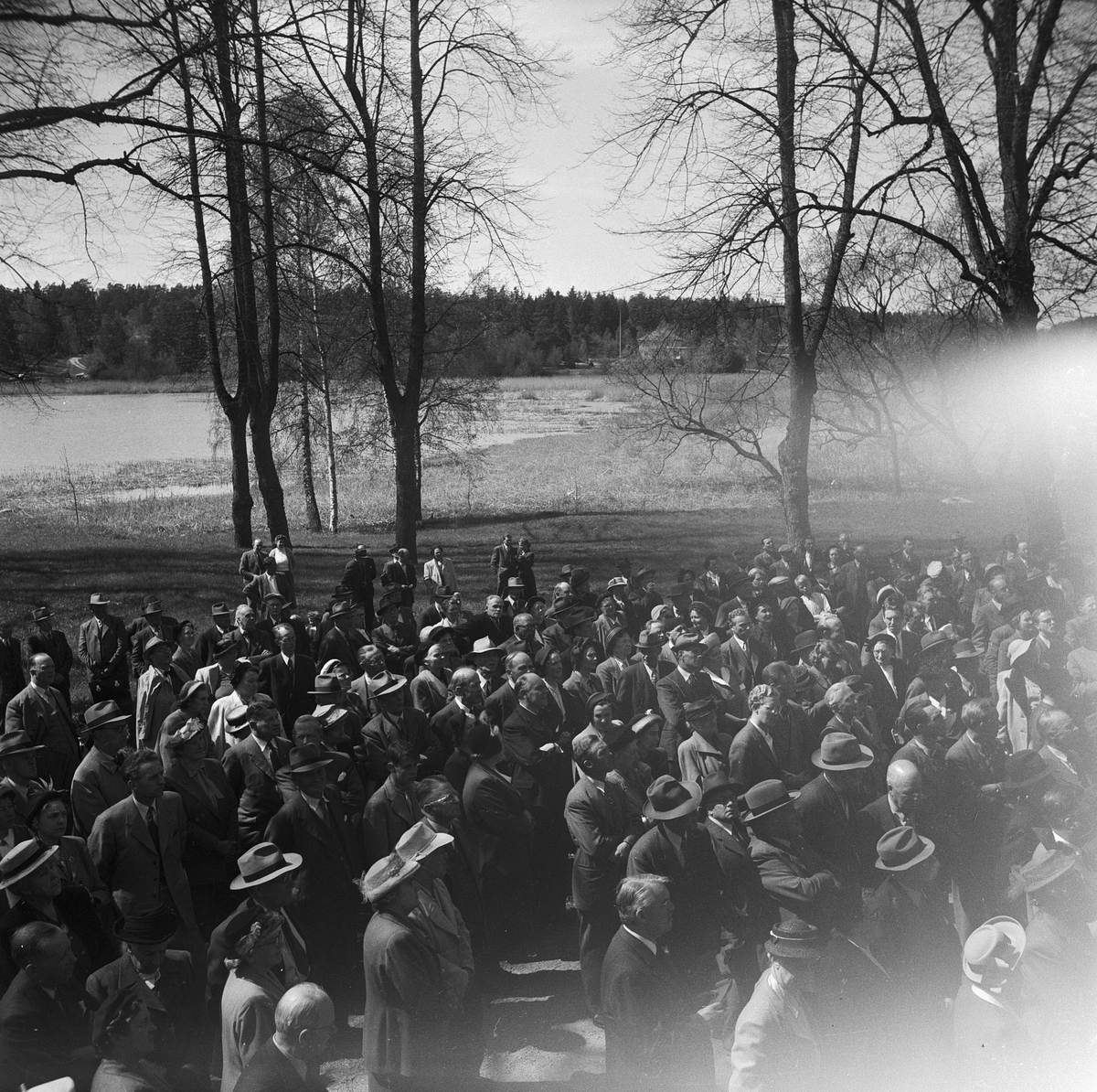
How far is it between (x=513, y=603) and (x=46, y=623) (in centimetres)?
523

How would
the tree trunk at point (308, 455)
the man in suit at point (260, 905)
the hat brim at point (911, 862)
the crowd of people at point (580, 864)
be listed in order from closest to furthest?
1. the crowd of people at point (580, 864)
2. the man in suit at point (260, 905)
3. the hat brim at point (911, 862)
4. the tree trunk at point (308, 455)

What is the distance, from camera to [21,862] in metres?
4.07

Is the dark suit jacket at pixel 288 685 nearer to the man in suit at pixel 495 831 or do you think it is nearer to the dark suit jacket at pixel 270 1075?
the man in suit at pixel 495 831

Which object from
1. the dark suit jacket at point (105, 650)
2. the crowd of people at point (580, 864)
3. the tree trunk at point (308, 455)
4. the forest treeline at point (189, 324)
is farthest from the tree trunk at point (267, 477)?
the crowd of people at point (580, 864)

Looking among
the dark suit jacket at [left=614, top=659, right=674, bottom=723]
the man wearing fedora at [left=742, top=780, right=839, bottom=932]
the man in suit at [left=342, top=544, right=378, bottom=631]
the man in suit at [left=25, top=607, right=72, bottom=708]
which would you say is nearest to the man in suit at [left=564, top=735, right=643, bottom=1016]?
the man wearing fedora at [left=742, top=780, right=839, bottom=932]

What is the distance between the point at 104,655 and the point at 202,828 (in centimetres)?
499

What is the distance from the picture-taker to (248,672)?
21.5 feet

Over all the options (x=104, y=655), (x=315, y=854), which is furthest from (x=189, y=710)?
(x=104, y=655)

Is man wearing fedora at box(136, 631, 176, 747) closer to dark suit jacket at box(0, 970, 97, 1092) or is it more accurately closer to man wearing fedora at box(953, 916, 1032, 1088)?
dark suit jacket at box(0, 970, 97, 1092)

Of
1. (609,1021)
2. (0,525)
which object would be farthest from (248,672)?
(0,525)

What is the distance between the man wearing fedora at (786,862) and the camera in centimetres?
431

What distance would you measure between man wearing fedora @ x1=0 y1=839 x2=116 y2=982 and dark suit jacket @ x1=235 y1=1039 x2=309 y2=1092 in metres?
1.31

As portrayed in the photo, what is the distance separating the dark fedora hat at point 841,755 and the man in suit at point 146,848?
3503 mm

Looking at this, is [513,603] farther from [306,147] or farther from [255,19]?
[255,19]
